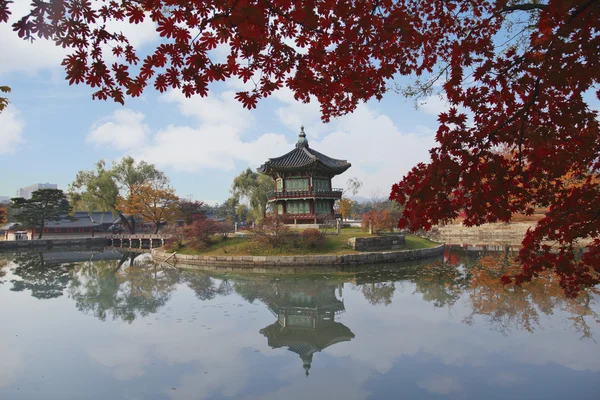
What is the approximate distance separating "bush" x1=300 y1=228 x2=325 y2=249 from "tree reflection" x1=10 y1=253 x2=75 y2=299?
12.0 metres

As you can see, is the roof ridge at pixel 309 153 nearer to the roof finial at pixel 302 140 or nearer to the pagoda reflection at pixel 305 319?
the roof finial at pixel 302 140

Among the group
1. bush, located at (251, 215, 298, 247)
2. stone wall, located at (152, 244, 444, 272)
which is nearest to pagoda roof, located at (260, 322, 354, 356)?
stone wall, located at (152, 244, 444, 272)

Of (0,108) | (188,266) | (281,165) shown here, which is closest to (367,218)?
(281,165)

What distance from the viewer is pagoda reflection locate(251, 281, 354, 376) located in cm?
783

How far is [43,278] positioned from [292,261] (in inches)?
479

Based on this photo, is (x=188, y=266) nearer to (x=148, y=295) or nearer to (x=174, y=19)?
(x=148, y=295)

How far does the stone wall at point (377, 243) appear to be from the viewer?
22594mm

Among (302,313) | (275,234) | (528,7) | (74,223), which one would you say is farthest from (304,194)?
(74,223)

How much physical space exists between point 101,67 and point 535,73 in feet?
13.0

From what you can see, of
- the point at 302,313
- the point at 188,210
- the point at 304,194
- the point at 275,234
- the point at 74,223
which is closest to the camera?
the point at 302,313

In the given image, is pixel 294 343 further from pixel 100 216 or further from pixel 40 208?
pixel 100 216

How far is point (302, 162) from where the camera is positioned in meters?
A: 31.2

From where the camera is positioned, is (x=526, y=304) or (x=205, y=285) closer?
(x=526, y=304)

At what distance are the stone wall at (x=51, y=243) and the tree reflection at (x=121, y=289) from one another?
20.3 metres
